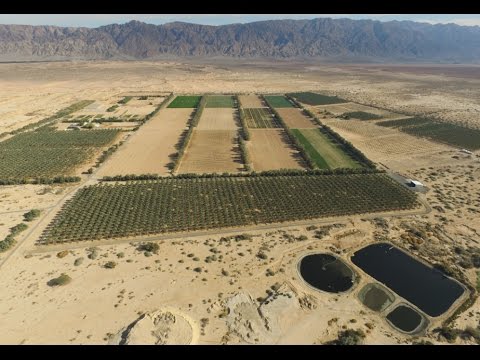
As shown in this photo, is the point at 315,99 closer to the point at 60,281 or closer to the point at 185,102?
the point at 185,102

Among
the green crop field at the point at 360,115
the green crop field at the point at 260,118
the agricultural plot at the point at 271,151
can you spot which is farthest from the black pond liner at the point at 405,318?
the green crop field at the point at 360,115

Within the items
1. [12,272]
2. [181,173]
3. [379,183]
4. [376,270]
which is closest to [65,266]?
[12,272]

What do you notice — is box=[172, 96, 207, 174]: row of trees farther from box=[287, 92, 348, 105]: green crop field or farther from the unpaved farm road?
box=[287, 92, 348, 105]: green crop field

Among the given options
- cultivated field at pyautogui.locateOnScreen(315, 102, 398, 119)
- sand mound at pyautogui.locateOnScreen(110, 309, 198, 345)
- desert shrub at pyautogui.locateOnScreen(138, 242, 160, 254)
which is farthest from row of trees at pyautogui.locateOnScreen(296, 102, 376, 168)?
sand mound at pyautogui.locateOnScreen(110, 309, 198, 345)

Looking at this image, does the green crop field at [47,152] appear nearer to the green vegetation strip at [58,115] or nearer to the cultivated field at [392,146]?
the green vegetation strip at [58,115]
